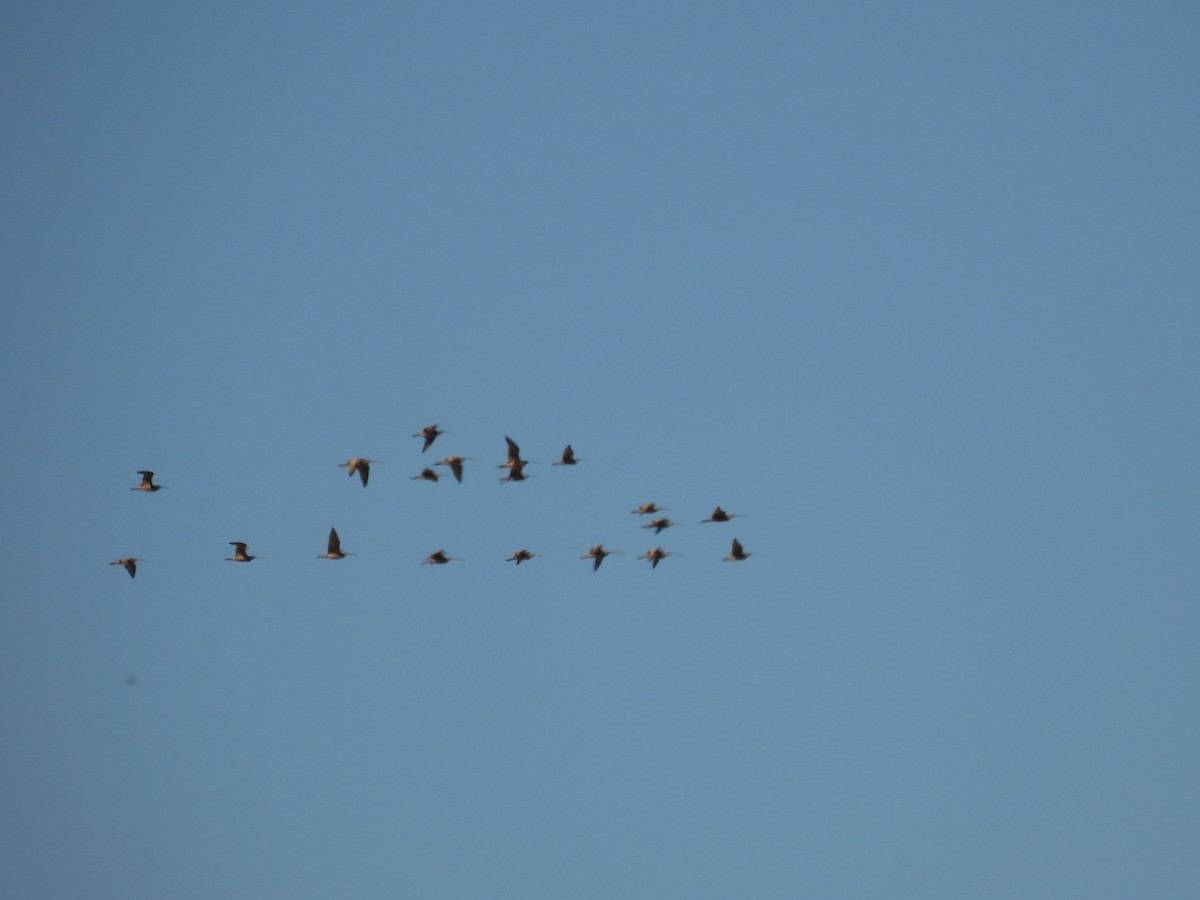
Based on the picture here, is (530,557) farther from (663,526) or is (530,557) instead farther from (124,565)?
(124,565)

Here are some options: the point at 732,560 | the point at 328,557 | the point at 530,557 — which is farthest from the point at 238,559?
the point at 732,560

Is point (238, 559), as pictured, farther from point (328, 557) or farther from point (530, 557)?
point (530, 557)

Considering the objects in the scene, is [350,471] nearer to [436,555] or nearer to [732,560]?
[436,555]

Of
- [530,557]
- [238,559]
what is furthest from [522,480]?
[238,559]

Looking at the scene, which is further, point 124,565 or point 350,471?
point 124,565

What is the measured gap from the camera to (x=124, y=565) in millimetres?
81188

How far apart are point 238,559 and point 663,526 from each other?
14646 mm

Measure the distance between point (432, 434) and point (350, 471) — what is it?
3.05 metres

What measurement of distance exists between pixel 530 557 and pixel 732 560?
6.92 m

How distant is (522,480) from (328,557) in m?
6.98

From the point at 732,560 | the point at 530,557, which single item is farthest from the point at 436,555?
the point at 732,560

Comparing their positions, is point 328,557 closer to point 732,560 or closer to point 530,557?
point 530,557

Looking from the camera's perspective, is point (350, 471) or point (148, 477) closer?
point (350, 471)

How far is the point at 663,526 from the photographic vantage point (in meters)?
80.9
